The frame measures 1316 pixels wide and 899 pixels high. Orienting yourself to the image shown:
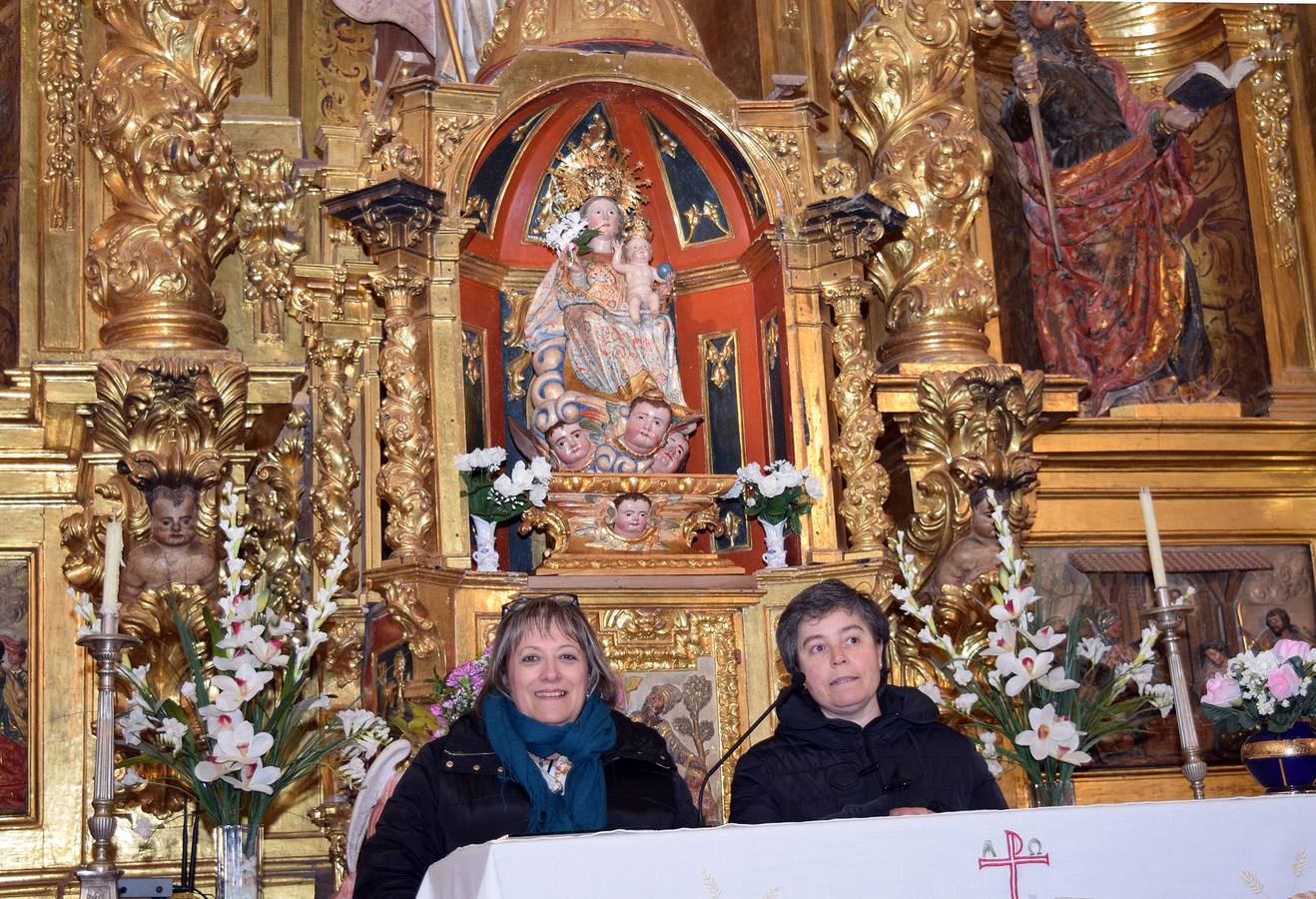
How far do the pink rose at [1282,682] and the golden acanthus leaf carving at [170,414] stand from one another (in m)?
3.94

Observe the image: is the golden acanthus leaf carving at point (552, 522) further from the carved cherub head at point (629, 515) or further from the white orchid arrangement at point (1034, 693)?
the white orchid arrangement at point (1034, 693)

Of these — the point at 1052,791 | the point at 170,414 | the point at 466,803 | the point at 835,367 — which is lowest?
the point at 1052,791

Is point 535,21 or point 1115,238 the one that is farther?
point 1115,238

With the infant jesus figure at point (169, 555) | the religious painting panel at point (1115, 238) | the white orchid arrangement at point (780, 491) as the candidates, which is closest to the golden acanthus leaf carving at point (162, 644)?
the infant jesus figure at point (169, 555)

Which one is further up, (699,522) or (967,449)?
(967,449)

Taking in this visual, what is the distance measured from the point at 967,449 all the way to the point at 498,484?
6.71ft

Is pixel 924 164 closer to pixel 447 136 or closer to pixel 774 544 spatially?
pixel 774 544

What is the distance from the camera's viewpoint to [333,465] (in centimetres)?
780

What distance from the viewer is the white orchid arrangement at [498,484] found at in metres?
7.38

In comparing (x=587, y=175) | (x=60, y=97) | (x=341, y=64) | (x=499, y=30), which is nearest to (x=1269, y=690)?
(x=587, y=175)

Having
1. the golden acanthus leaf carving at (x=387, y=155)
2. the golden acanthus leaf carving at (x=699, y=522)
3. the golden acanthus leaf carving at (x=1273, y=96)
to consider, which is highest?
the golden acanthus leaf carving at (x=1273, y=96)

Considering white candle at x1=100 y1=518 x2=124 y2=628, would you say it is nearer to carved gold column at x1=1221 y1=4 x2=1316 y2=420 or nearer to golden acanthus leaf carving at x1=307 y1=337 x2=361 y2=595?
golden acanthus leaf carving at x1=307 y1=337 x2=361 y2=595

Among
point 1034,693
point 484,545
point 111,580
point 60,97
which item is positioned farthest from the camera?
point 60,97

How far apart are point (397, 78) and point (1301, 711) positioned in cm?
446
